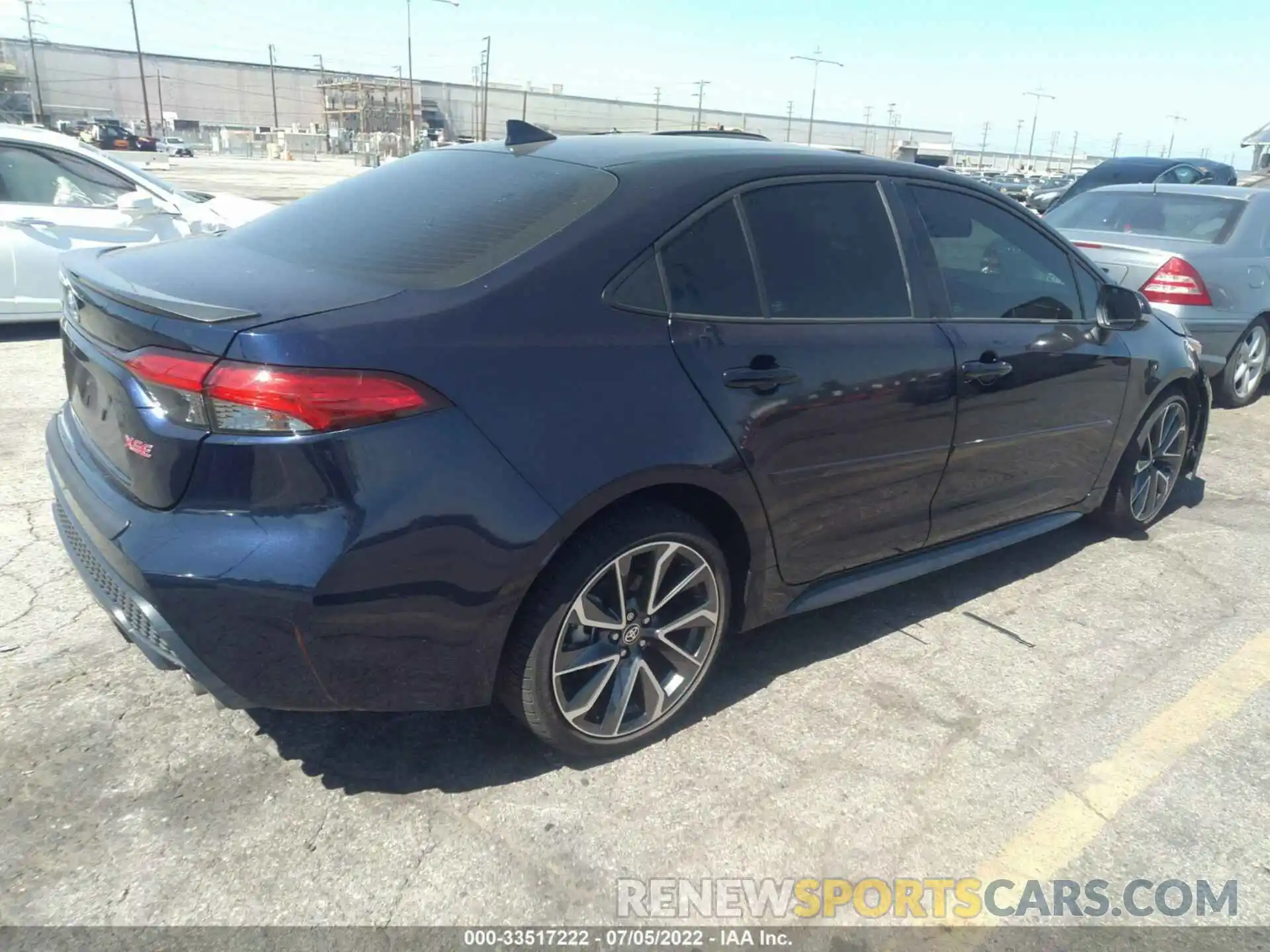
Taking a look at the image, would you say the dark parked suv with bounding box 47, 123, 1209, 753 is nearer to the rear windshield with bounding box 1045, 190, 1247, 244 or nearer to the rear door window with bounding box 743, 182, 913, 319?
the rear door window with bounding box 743, 182, 913, 319

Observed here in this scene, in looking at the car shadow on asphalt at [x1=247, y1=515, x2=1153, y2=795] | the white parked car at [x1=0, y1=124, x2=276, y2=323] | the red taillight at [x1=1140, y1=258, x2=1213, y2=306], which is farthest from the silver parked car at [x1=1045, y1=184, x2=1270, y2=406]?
the white parked car at [x1=0, y1=124, x2=276, y2=323]

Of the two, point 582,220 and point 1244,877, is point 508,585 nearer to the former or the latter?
point 582,220

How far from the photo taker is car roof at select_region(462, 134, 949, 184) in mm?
2982

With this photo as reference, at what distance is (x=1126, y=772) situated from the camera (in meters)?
2.92

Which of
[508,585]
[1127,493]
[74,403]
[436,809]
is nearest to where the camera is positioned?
[508,585]

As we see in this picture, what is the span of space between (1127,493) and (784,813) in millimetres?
2796

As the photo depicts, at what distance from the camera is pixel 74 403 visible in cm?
281

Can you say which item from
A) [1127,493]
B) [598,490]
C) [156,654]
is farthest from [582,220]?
[1127,493]

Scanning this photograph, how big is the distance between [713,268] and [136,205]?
5.90 metres

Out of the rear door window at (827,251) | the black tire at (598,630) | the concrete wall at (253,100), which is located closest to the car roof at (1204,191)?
the rear door window at (827,251)

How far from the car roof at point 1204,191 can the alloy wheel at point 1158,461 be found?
12.6 ft

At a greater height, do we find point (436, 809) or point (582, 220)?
point (582, 220)

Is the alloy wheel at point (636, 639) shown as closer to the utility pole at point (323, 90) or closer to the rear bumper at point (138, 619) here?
the rear bumper at point (138, 619)

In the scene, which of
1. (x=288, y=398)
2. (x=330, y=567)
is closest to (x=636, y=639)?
(x=330, y=567)
